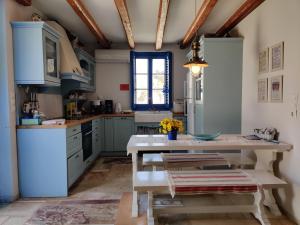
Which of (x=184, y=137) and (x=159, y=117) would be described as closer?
(x=184, y=137)

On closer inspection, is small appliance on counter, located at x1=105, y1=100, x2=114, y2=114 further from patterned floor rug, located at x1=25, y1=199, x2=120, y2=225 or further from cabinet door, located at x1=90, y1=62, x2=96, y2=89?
patterned floor rug, located at x1=25, y1=199, x2=120, y2=225

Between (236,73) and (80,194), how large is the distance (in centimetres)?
298

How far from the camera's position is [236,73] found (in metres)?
4.11

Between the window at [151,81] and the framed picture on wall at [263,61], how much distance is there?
279 centimetres

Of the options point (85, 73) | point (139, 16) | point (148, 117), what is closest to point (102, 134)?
point (148, 117)

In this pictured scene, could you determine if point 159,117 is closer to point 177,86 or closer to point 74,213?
point 177,86

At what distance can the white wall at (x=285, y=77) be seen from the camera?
2555 mm

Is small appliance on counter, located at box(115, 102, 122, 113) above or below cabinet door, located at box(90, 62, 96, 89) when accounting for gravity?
below

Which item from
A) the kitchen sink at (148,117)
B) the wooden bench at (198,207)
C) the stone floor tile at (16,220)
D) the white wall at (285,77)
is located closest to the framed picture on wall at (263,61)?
the white wall at (285,77)

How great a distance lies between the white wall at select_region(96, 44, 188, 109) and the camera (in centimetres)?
599


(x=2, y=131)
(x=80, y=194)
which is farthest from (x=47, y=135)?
(x=80, y=194)

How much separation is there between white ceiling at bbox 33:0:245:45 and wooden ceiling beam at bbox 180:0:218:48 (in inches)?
3.5

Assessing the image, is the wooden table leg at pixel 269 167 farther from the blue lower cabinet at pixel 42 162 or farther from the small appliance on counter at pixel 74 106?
the small appliance on counter at pixel 74 106

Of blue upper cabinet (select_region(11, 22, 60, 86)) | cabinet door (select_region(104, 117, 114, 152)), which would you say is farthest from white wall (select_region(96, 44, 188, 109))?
blue upper cabinet (select_region(11, 22, 60, 86))
